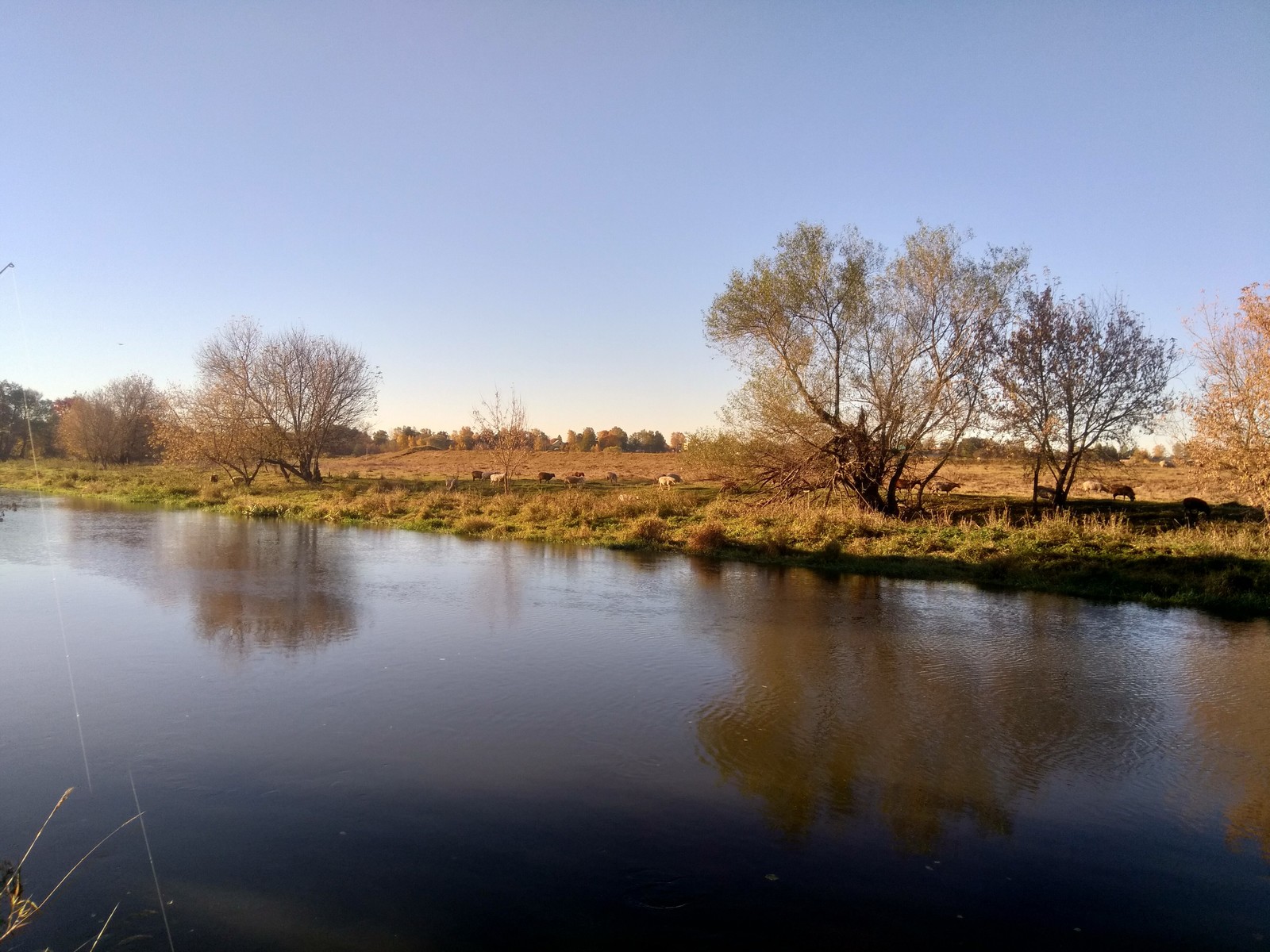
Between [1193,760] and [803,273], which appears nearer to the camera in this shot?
[1193,760]

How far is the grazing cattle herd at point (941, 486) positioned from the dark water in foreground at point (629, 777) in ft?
42.7

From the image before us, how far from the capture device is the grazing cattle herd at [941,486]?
24.4 metres

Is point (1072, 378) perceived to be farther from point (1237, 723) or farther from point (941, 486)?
point (1237, 723)

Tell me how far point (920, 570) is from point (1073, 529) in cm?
439

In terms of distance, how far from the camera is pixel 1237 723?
25.9 ft

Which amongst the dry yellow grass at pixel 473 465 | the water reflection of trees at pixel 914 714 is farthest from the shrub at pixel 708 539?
the dry yellow grass at pixel 473 465

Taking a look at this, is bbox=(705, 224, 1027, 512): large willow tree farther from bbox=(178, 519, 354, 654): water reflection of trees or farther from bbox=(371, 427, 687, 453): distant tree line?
bbox=(371, 427, 687, 453): distant tree line

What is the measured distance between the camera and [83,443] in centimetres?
5509

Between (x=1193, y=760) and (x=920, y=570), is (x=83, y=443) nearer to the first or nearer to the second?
(x=920, y=570)

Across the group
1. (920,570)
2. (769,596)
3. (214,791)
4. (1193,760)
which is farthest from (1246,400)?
(214,791)

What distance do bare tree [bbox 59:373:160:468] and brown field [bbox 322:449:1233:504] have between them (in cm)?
1290

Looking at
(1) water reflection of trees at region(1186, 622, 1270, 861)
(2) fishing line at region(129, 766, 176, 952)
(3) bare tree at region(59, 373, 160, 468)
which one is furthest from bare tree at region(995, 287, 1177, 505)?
(3) bare tree at region(59, 373, 160, 468)

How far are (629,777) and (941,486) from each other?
1030 inches

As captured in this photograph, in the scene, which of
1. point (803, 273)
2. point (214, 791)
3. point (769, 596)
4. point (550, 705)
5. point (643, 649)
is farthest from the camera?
point (803, 273)
